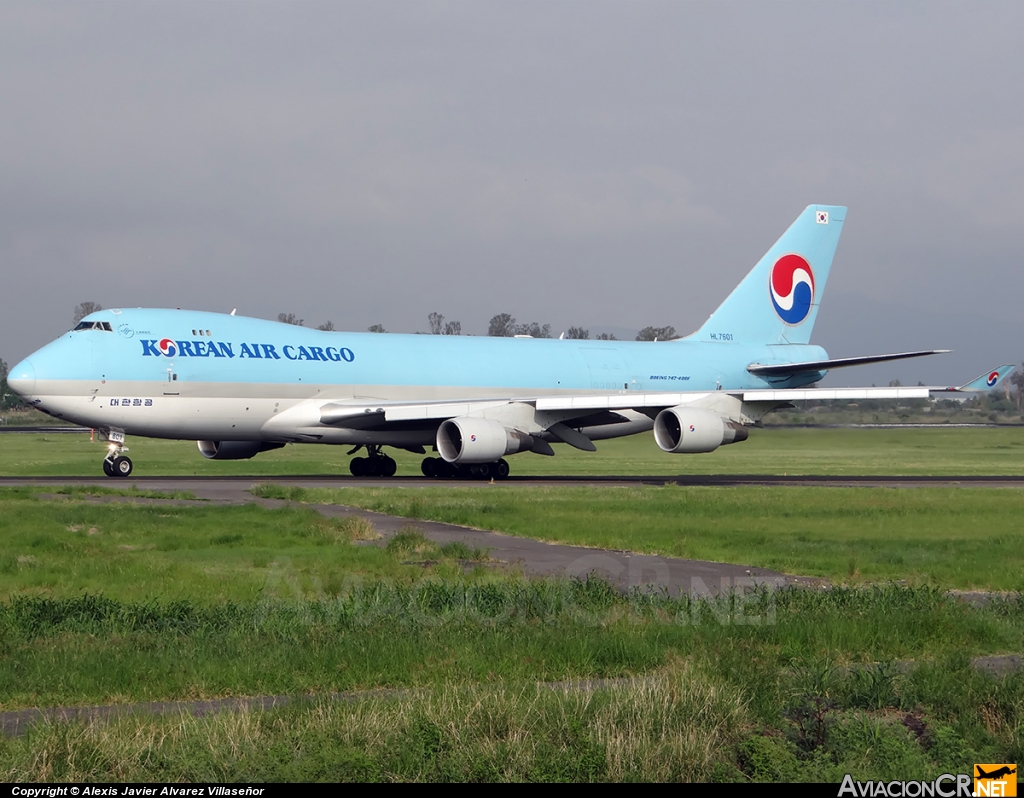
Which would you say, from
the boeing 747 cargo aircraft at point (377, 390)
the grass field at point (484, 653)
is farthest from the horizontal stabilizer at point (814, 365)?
the grass field at point (484, 653)

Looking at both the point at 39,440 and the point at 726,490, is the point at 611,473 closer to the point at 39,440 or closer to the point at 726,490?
the point at 726,490

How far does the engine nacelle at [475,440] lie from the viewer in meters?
32.2

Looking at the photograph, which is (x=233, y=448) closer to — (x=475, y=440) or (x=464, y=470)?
(x=464, y=470)

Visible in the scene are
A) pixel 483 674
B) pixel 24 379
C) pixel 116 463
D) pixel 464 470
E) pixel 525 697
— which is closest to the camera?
pixel 525 697

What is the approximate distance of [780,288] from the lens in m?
44.6

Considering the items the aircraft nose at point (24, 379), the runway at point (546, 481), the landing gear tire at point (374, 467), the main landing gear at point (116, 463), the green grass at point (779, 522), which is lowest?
the green grass at point (779, 522)

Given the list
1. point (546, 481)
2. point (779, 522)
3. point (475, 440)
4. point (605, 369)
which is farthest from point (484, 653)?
point (605, 369)

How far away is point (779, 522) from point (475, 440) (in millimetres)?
12267

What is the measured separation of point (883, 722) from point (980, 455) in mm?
48382

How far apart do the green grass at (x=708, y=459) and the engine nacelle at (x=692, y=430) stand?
21.4 feet

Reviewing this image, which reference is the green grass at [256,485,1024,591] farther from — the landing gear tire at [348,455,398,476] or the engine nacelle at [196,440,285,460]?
the engine nacelle at [196,440,285,460]

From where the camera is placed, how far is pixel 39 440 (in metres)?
70.8

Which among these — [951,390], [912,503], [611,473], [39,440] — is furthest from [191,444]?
[912,503]

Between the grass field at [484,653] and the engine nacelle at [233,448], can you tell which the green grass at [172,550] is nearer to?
the grass field at [484,653]
